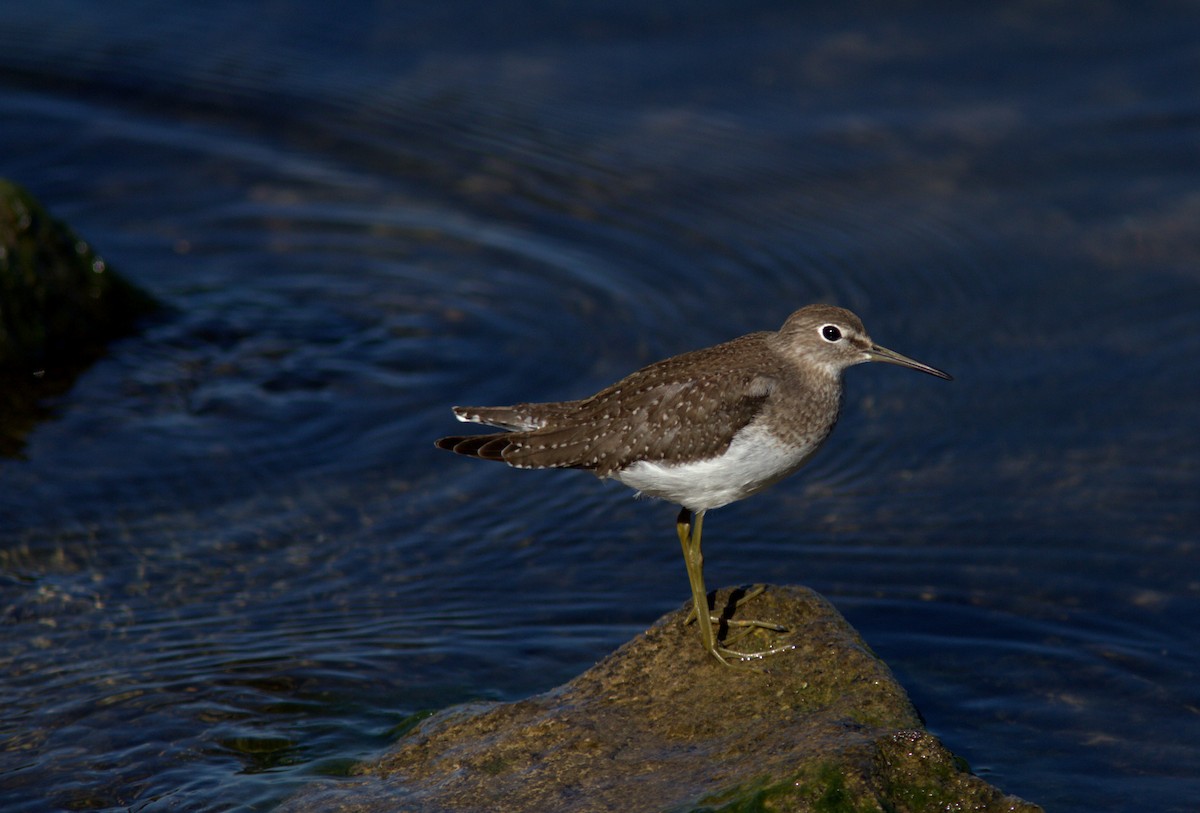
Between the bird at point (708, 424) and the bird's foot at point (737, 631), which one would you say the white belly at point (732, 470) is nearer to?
the bird at point (708, 424)

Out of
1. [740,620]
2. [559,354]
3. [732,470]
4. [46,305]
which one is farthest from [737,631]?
[46,305]

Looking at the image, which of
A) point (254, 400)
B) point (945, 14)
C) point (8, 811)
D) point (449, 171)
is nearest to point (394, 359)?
point (254, 400)

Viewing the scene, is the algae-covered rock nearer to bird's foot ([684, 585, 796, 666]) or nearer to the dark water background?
the dark water background

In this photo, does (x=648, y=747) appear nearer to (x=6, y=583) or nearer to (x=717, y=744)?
(x=717, y=744)

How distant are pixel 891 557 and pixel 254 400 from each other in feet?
14.6

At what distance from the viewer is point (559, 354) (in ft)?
32.6

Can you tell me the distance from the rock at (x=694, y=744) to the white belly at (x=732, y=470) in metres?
0.56

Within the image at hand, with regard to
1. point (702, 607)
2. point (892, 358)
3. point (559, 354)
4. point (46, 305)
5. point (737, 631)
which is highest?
point (892, 358)

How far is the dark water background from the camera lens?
22.4 feet

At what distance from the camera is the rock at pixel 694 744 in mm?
4777

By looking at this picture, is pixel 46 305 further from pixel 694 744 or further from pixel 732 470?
pixel 694 744

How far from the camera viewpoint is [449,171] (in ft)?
39.7

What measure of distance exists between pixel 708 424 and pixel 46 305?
19.7 ft

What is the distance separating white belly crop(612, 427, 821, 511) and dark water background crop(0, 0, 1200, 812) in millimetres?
1322
